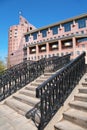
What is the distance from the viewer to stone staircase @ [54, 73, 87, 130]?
3.59 meters

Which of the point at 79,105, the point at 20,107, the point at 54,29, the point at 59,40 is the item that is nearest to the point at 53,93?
the point at 79,105

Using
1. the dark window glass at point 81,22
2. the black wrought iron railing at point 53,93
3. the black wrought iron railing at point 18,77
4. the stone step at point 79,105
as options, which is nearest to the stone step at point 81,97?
the stone step at point 79,105

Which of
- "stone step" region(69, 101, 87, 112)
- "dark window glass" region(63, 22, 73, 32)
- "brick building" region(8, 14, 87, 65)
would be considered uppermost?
"dark window glass" region(63, 22, 73, 32)

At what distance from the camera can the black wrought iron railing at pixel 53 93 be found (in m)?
3.83

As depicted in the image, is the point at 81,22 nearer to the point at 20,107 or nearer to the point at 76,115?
the point at 20,107

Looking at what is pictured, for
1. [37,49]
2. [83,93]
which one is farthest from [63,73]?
[37,49]

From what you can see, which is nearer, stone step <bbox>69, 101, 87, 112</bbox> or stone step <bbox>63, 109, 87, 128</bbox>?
stone step <bbox>63, 109, 87, 128</bbox>

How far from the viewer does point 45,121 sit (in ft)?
12.6

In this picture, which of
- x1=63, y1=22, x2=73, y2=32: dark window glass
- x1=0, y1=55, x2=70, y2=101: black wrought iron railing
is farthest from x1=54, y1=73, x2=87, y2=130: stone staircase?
x1=63, y1=22, x2=73, y2=32: dark window glass

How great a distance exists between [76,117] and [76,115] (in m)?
0.07

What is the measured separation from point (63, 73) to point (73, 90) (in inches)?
29.2

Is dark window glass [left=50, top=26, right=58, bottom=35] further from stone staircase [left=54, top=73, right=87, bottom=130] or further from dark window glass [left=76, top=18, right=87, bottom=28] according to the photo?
stone staircase [left=54, top=73, right=87, bottom=130]

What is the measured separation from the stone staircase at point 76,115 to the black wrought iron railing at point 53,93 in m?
0.29

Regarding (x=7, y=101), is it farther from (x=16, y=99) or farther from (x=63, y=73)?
(x=63, y=73)
